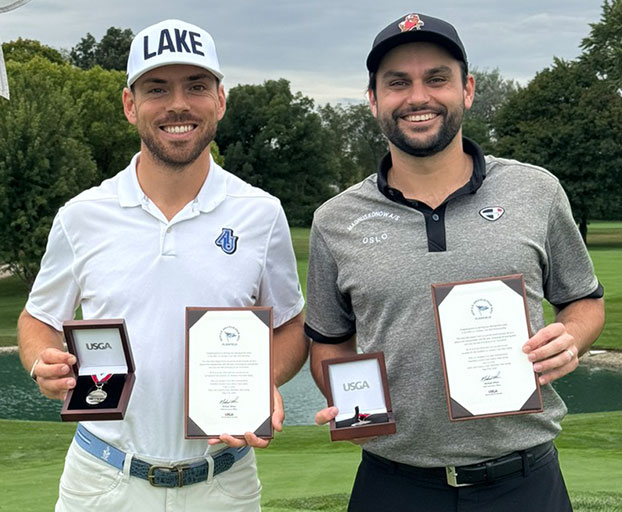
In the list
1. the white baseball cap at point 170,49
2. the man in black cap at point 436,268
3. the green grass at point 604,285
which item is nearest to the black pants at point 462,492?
the man in black cap at point 436,268

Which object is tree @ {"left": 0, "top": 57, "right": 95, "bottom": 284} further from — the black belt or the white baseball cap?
the black belt

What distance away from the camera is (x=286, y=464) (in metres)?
8.83

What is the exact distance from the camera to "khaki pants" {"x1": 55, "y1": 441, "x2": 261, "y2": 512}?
330cm

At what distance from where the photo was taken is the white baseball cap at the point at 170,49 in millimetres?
3424

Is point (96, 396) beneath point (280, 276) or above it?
beneath

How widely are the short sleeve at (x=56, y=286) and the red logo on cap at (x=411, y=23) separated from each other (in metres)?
1.59

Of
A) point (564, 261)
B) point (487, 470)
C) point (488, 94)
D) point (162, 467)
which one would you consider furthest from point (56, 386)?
point (488, 94)

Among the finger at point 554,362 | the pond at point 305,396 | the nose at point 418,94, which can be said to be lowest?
the pond at point 305,396

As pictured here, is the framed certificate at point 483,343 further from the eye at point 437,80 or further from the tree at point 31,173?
the tree at point 31,173

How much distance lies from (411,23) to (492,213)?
2.70 feet

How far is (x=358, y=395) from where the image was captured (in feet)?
10.6

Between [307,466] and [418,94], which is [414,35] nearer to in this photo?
[418,94]

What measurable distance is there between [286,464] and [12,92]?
94.6 ft

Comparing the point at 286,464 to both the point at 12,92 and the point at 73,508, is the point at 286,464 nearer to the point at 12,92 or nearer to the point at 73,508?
the point at 73,508
